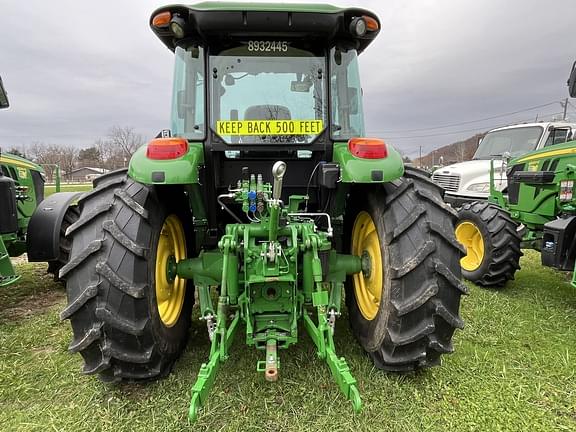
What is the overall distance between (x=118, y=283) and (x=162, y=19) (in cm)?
164

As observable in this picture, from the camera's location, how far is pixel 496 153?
7887 millimetres

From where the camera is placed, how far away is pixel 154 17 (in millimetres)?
2457

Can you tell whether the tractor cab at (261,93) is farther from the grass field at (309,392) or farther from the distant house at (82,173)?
the distant house at (82,173)

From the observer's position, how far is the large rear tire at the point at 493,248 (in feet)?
14.3

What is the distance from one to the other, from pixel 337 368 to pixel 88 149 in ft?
195

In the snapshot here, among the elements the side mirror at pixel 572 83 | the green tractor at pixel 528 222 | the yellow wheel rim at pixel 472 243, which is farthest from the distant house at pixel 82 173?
the side mirror at pixel 572 83

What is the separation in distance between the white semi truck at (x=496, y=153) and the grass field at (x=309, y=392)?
462cm

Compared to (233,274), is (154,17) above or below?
above

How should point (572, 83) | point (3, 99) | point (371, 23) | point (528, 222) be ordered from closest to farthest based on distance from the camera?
point (371, 23)
point (572, 83)
point (3, 99)
point (528, 222)

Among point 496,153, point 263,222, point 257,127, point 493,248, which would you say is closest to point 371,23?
point 257,127

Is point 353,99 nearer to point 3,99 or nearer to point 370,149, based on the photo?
point 370,149

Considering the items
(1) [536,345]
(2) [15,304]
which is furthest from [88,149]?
(1) [536,345]

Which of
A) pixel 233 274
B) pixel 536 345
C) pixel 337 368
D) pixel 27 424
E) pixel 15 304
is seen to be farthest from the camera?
pixel 15 304

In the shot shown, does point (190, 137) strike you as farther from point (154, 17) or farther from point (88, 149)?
point (88, 149)
